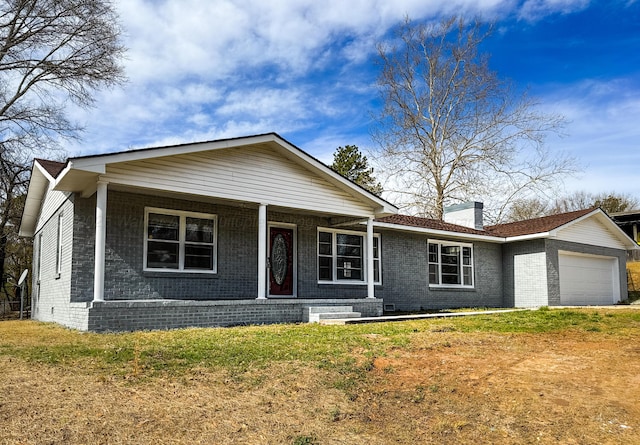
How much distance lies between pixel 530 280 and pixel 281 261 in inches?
402

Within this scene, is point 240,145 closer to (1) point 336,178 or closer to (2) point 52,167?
(1) point 336,178

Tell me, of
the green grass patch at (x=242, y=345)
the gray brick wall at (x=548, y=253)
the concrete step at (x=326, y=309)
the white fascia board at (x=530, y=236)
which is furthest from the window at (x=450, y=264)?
the green grass patch at (x=242, y=345)

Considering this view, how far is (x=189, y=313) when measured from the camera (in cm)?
1112

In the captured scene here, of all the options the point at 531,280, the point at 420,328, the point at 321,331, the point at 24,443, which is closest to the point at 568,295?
the point at 531,280

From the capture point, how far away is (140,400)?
18.2 feet

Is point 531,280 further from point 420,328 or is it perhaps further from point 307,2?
point 307,2

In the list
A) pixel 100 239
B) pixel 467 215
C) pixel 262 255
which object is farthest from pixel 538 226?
pixel 100 239

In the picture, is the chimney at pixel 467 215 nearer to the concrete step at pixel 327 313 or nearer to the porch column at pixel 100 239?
the concrete step at pixel 327 313

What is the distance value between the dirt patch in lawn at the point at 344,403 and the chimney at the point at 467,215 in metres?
14.9

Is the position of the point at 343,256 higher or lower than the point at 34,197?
lower

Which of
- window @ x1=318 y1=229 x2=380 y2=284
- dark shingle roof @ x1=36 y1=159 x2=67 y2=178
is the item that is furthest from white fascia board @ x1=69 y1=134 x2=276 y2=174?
window @ x1=318 y1=229 x2=380 y2=284

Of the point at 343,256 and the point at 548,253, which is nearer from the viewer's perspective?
the point at 343,256

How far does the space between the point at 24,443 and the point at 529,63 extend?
29362 mm

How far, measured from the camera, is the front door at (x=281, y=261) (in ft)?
48.0
